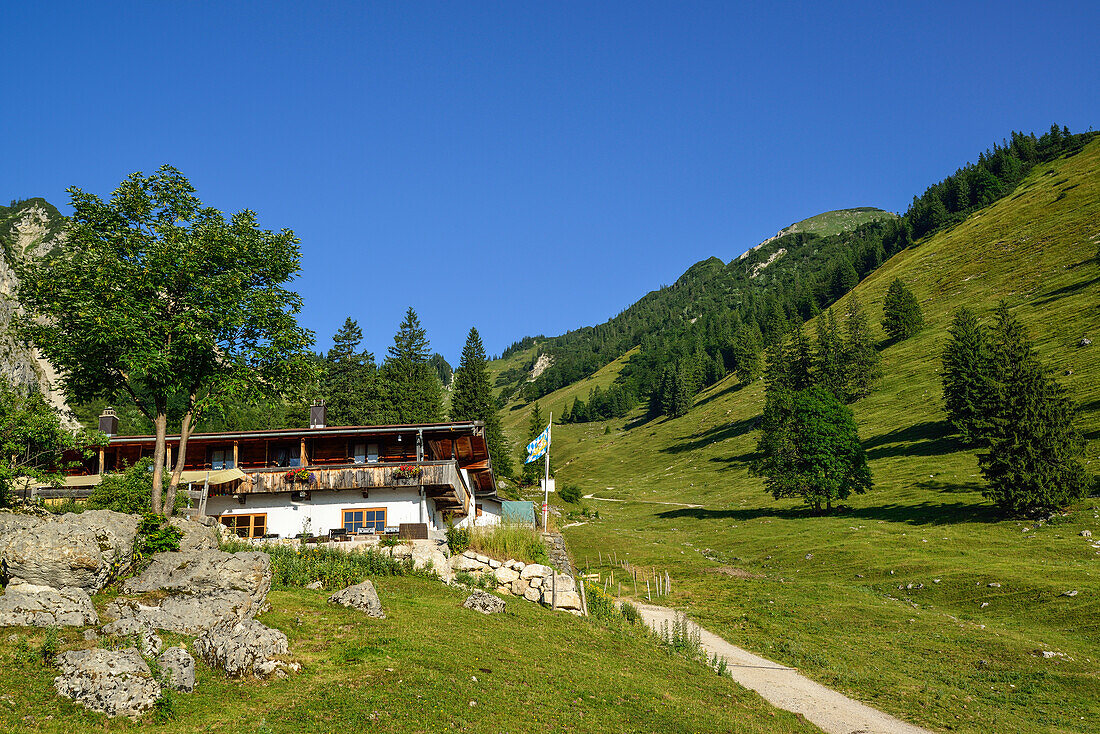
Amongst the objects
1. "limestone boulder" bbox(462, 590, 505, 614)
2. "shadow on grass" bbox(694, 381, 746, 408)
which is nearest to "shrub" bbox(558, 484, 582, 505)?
"limestone boulder" bbox(462, 590, 505, 614)

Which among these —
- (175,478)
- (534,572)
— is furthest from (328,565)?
(534,572)

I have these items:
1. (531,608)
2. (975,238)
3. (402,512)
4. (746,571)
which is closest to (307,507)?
(402,512)

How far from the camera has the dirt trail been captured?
63.6 feet

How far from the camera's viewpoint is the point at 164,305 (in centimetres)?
2823

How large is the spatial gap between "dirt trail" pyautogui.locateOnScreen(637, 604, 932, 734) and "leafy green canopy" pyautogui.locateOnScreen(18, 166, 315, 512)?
74.2ft

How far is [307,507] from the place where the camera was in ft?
124

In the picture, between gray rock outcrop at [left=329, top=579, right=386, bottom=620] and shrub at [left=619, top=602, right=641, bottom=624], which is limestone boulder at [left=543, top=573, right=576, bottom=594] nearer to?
shrub at [left=619, top=602, right=641, bottom=624]

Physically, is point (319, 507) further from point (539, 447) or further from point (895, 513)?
point (895, 513)

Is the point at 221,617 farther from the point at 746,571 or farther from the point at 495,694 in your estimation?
the point at 746,571

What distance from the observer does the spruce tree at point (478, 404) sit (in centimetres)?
9444

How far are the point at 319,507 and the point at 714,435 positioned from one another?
11216cm

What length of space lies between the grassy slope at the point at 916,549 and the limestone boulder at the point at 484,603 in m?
12.5

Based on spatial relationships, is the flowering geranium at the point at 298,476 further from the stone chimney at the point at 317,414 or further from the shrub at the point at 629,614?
the shrub at the point at 629,614

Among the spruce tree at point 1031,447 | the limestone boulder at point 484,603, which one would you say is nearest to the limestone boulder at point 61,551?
the limestone boulder at point 484,603
